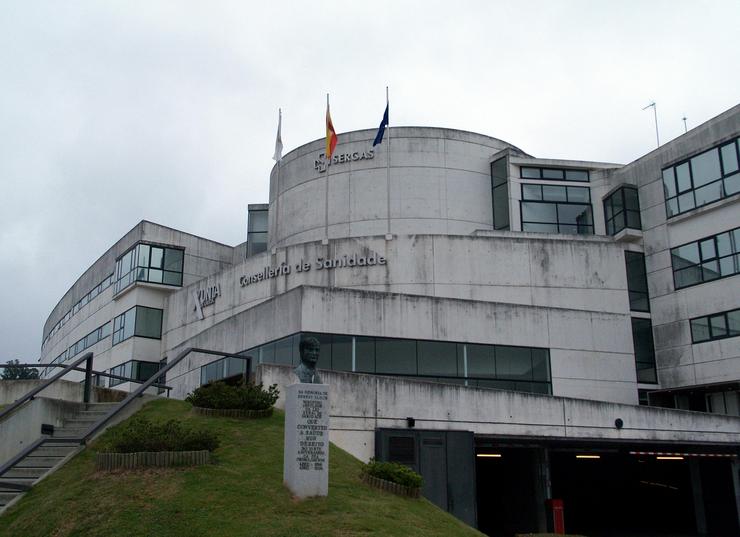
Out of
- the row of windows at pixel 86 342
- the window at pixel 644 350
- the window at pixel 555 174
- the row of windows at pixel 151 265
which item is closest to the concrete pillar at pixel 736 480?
the window at pixel 644 350

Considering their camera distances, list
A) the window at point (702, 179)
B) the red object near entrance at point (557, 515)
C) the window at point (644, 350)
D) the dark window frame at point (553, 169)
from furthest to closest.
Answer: the dark window frame at point (553, 169) → the window at point (644, 350) → the window at point (702, 179) → the red object near entrance at point (557, 515)

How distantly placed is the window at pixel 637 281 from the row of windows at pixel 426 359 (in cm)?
819

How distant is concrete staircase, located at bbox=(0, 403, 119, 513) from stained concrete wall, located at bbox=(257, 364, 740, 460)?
17.1 feet

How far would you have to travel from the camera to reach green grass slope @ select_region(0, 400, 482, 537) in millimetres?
14148

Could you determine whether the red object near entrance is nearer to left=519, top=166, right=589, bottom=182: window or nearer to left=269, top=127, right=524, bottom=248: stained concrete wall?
left=269, top=127, right=524, bottom=248: stained concrete wall

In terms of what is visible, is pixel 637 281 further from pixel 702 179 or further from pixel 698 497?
pixel 698 497

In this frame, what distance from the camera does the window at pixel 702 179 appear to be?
112 ft

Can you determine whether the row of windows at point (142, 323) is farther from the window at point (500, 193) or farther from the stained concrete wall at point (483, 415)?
the stained concrete wall at point (483, 415)

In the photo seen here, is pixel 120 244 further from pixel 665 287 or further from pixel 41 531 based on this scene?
pixel 41 531

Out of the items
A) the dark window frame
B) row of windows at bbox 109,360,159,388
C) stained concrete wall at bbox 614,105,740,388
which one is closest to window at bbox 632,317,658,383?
stained concrete wall at bbox 614,105,740,388

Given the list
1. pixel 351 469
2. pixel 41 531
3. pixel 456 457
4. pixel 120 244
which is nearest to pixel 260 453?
pixel 351 469

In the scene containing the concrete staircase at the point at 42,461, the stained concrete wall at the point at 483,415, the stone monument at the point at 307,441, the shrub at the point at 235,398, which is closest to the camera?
the stone monument at the point at 307,441

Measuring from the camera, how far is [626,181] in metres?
39.5

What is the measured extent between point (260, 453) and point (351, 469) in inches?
90.1
